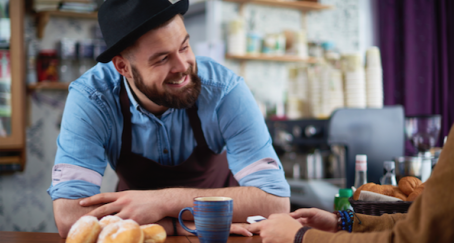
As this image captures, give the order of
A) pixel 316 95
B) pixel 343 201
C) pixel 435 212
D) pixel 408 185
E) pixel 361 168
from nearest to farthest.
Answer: pixel 435 212 → pixel 408 185 → pixel 343 201 → pixel 361 168 → pixel 316 95

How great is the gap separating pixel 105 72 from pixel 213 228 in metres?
0.89

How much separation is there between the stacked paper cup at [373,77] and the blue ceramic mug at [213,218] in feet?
6.80

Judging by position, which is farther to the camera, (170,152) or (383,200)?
(170,152)

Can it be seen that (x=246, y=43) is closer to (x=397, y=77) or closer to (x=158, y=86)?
(x=397, y=77)

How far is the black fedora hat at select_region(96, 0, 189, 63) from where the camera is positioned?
113cm

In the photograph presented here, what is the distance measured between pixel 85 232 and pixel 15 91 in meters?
2.40

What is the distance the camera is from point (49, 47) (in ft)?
9.84

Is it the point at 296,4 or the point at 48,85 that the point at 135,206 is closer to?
the point at 48,85

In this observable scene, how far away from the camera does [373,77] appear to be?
252cm

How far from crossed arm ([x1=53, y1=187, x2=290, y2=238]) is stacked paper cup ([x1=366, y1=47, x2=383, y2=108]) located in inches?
64.7

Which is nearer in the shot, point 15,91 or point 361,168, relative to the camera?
point 361,168

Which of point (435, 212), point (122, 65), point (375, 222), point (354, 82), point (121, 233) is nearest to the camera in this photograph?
point (435, 212)

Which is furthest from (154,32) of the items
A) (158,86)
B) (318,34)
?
(318,34)

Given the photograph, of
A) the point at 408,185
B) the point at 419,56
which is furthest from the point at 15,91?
the point at 419,56
